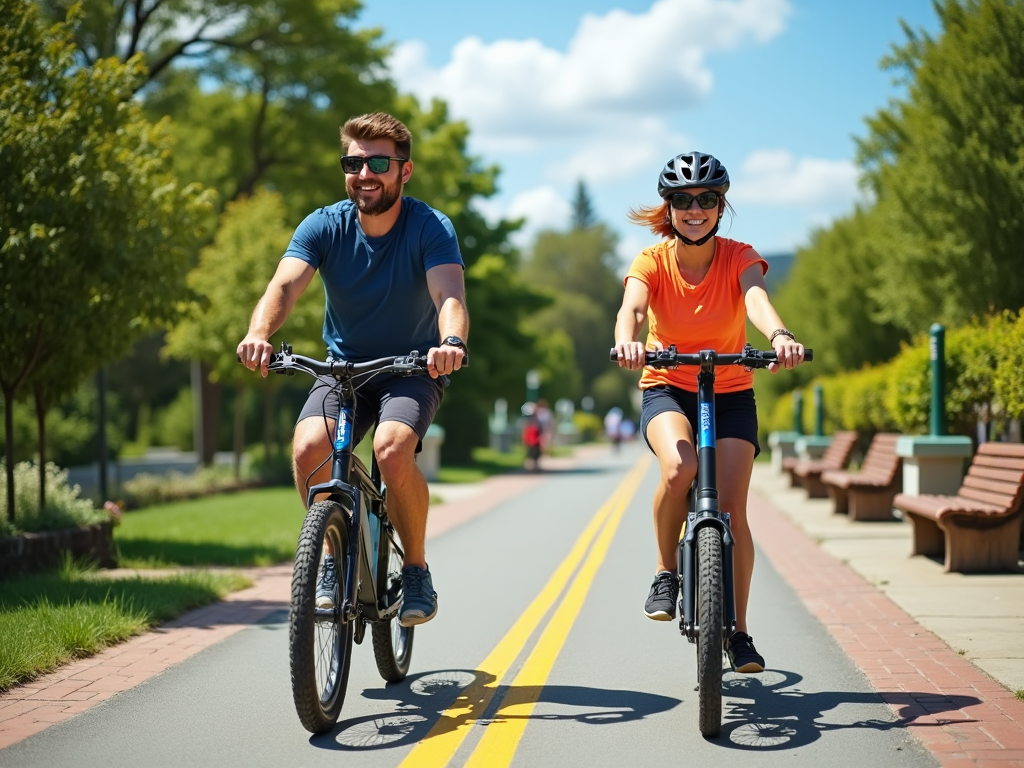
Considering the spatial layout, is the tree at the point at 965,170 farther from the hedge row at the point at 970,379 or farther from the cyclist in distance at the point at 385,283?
the cyclist in distance at the point at 385,283

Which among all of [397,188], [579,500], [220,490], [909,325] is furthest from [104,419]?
[397,188]

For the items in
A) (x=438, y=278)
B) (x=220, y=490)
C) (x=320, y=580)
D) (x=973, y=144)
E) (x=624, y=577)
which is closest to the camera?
(x=320, y=580)

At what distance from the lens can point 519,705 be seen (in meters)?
5.36

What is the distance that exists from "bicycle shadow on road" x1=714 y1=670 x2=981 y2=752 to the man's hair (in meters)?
2.80

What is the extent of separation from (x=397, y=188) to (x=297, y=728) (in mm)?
2328

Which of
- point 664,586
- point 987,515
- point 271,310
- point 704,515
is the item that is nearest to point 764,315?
point 704,515

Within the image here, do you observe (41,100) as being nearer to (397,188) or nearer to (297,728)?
(397,188)

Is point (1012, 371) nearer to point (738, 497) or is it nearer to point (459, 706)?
point (738, 497)

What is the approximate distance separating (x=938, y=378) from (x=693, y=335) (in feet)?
22.0

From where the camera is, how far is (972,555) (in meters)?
9.52

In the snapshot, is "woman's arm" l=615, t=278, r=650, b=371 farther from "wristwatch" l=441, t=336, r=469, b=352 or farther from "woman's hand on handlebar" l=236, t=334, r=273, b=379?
"woman's hand on handlebar" l=236, t=334, r=273, b=379

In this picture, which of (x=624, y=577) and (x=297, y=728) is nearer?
(x=297, y=728)

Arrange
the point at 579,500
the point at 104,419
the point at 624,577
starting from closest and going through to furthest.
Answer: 1. the point at 624,577
2. the point at 104,419
3. the point at 579,500

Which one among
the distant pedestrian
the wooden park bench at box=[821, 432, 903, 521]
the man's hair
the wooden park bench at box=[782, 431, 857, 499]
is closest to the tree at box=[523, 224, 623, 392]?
the distant pedestrian
